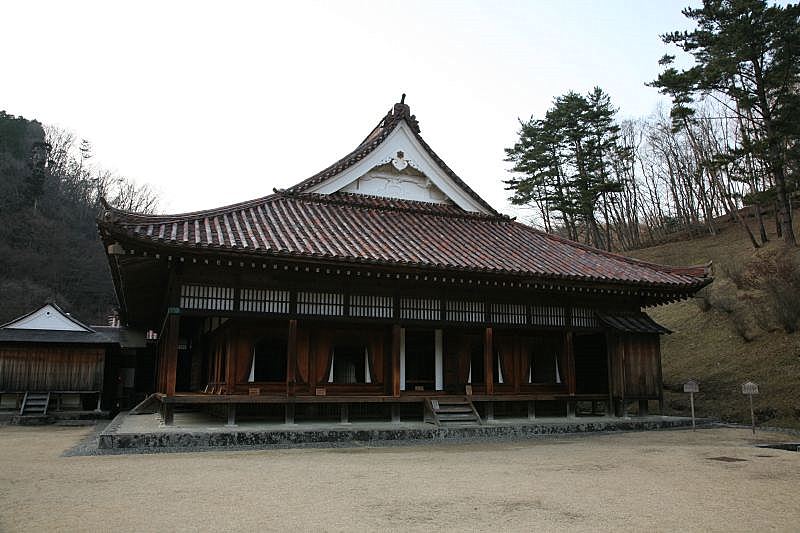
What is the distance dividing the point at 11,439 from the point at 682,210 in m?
47.6

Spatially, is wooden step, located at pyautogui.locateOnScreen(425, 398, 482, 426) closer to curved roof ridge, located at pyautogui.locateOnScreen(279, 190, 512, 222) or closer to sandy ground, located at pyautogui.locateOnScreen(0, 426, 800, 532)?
sandy ground, located at pyautogui.locateOnScreen(0, 426, 800, 532)

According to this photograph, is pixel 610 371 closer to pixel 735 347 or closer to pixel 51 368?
pixel 735 347

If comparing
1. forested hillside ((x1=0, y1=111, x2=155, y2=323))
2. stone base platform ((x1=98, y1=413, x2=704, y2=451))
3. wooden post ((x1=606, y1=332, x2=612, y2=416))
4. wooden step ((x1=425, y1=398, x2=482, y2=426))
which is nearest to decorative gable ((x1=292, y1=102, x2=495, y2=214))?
wooden post ((x1=606, y1=332, x2=612, y2=416))

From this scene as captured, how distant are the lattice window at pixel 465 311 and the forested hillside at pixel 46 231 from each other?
3822cm

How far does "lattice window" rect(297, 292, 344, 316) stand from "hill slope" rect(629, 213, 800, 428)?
12.6 metres

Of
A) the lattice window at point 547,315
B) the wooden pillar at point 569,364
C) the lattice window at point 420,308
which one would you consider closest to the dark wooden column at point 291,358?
the lattice window at point 420,308

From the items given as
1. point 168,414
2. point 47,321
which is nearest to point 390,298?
point 168,414

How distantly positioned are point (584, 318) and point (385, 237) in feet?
20.9

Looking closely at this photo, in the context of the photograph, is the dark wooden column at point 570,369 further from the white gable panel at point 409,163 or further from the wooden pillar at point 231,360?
the wooden pillar at point 231,360

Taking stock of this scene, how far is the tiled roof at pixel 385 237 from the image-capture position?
489 inches

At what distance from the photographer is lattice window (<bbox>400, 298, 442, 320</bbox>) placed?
14781 mm

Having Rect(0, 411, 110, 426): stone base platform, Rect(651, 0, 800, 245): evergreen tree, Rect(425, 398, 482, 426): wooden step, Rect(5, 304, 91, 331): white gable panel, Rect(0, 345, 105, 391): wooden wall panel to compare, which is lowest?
Rect(0, 411, 110, 426): stone base platform

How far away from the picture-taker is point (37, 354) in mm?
24078

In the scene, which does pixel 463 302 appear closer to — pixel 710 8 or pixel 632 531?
pixel 632 531
